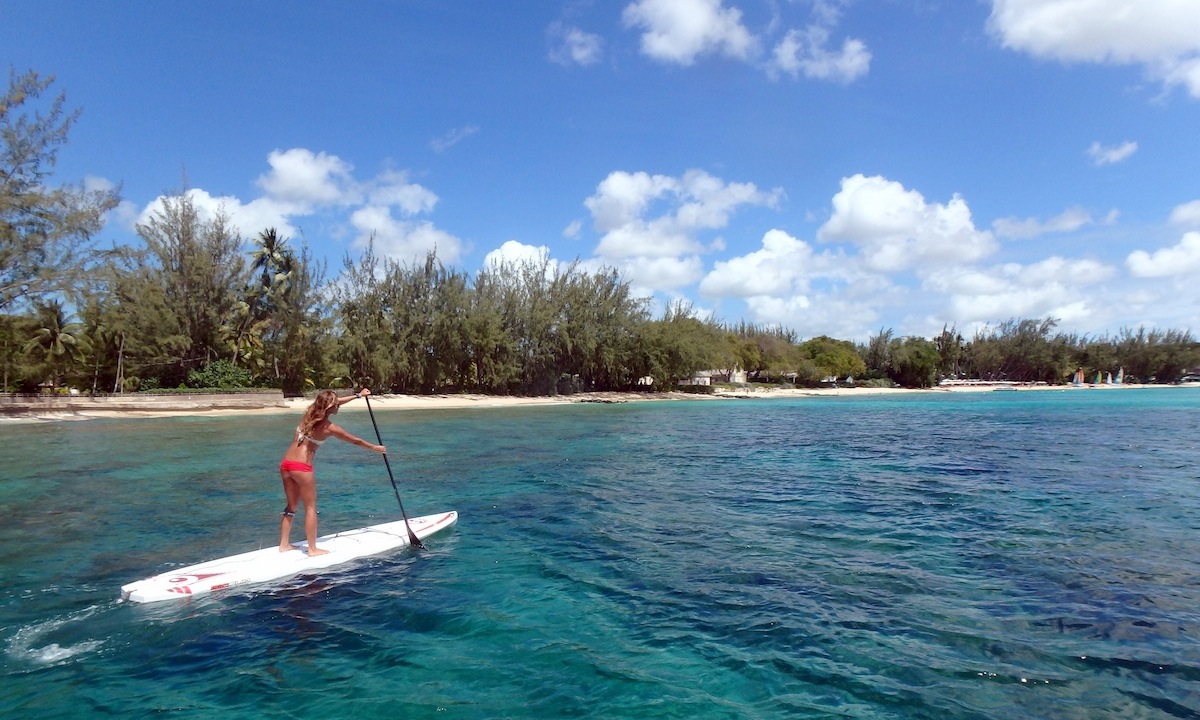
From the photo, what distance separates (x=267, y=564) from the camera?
8953 millimetres

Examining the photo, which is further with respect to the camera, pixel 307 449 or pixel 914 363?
pixel 914 363

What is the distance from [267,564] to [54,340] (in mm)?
40727

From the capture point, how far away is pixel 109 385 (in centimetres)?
4281

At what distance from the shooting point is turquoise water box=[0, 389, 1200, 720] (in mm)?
5848

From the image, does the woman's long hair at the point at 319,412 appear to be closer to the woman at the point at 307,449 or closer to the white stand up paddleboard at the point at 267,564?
the woman at the point at 307,449

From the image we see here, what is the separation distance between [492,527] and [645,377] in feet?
182

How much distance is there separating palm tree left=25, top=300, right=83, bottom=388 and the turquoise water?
→ 83.7 feet

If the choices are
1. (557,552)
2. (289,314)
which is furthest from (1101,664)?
(289,314)

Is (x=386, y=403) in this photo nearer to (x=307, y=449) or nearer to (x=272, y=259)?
(x=272, y=259)

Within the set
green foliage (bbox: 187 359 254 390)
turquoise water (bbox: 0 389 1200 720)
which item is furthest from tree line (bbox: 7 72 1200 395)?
turquoise water (bbox: 0 389 1200 720)

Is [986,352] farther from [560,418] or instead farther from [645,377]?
Answer: [560,418]

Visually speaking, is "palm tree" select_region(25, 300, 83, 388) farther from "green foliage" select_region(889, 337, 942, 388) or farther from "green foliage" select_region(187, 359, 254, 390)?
"green foliage" select_region(889, 337, 942, 388)

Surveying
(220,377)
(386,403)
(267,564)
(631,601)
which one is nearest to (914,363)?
(386,403)

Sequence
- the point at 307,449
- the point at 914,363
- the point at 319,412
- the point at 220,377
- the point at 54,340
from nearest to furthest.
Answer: the point at 319,412 → the point at 307,449 → the point at 54,340 → the point at 220,377 → the point at 914,363
